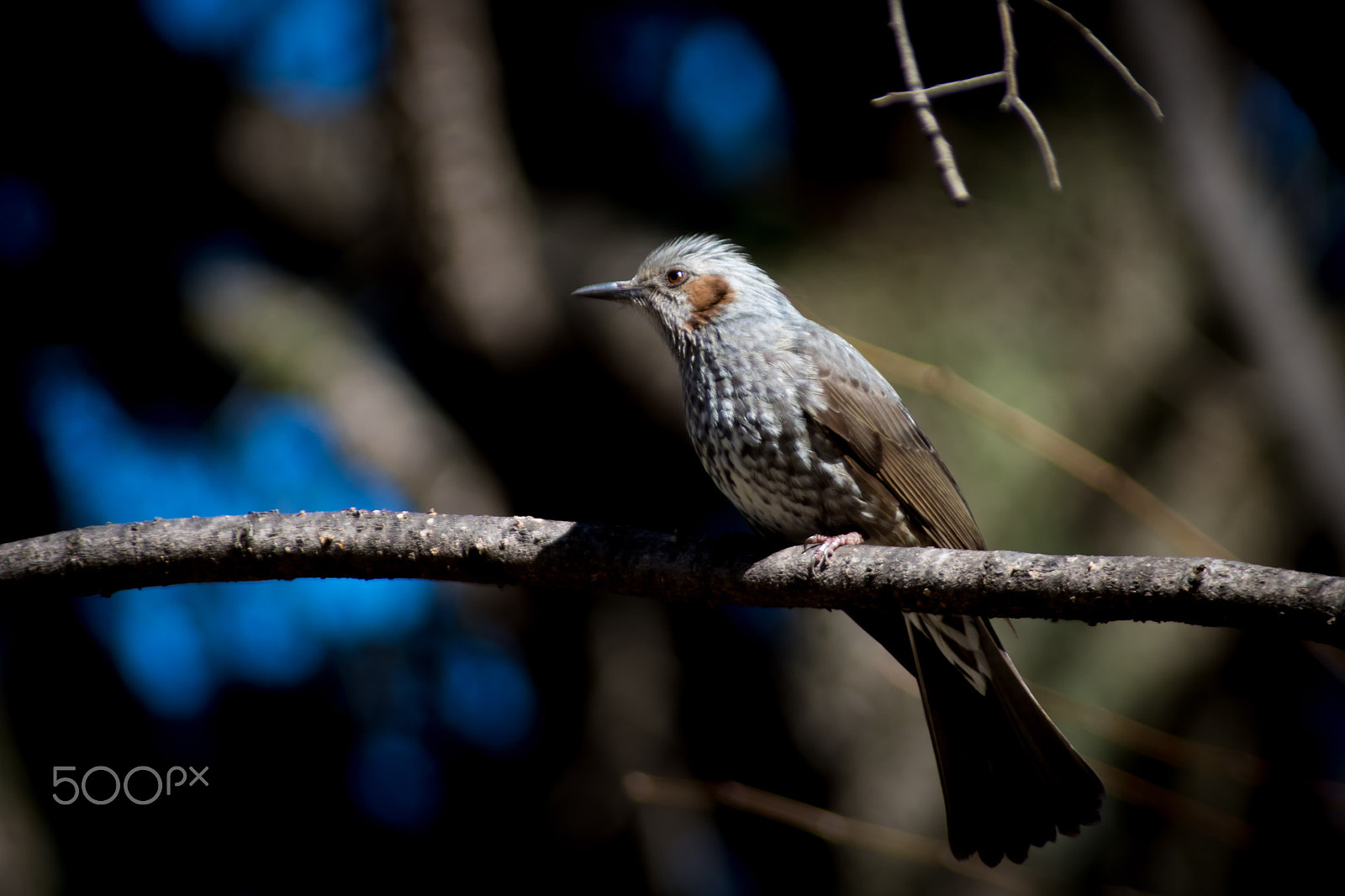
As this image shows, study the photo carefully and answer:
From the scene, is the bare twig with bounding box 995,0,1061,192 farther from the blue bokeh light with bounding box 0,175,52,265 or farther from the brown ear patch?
the blue bokeh light with bounding box 0,175,52,265

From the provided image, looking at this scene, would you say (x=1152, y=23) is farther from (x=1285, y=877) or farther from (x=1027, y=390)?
(x=1285, y=877)

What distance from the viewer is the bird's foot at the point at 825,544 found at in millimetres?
2459

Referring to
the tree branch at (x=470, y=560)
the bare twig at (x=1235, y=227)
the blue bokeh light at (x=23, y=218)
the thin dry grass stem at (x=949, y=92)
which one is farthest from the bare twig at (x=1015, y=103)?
the blue bokeh light at (x=23, y=218)

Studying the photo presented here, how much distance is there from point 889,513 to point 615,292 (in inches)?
53.5

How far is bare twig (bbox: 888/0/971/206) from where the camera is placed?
5.48 ft

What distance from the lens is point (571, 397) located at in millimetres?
6559

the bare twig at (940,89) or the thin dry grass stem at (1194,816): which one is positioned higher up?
the bare twig at (940,89)

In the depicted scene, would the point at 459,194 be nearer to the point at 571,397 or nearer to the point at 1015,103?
the point at 571,397

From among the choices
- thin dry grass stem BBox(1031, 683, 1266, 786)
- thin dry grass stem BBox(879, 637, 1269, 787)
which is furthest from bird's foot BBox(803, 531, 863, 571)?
thin dry grass stem BBox(1031, 683, 1266, 786)

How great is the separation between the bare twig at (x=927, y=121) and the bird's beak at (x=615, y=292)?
1936mm

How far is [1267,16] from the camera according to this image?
293 centimetres

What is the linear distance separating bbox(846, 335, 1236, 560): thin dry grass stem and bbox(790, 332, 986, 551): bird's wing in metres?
0.14

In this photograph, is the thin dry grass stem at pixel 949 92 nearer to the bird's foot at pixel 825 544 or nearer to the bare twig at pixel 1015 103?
the bare twig at pixel 1015 103

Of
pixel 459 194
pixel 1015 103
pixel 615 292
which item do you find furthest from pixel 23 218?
pixel 1015 103
